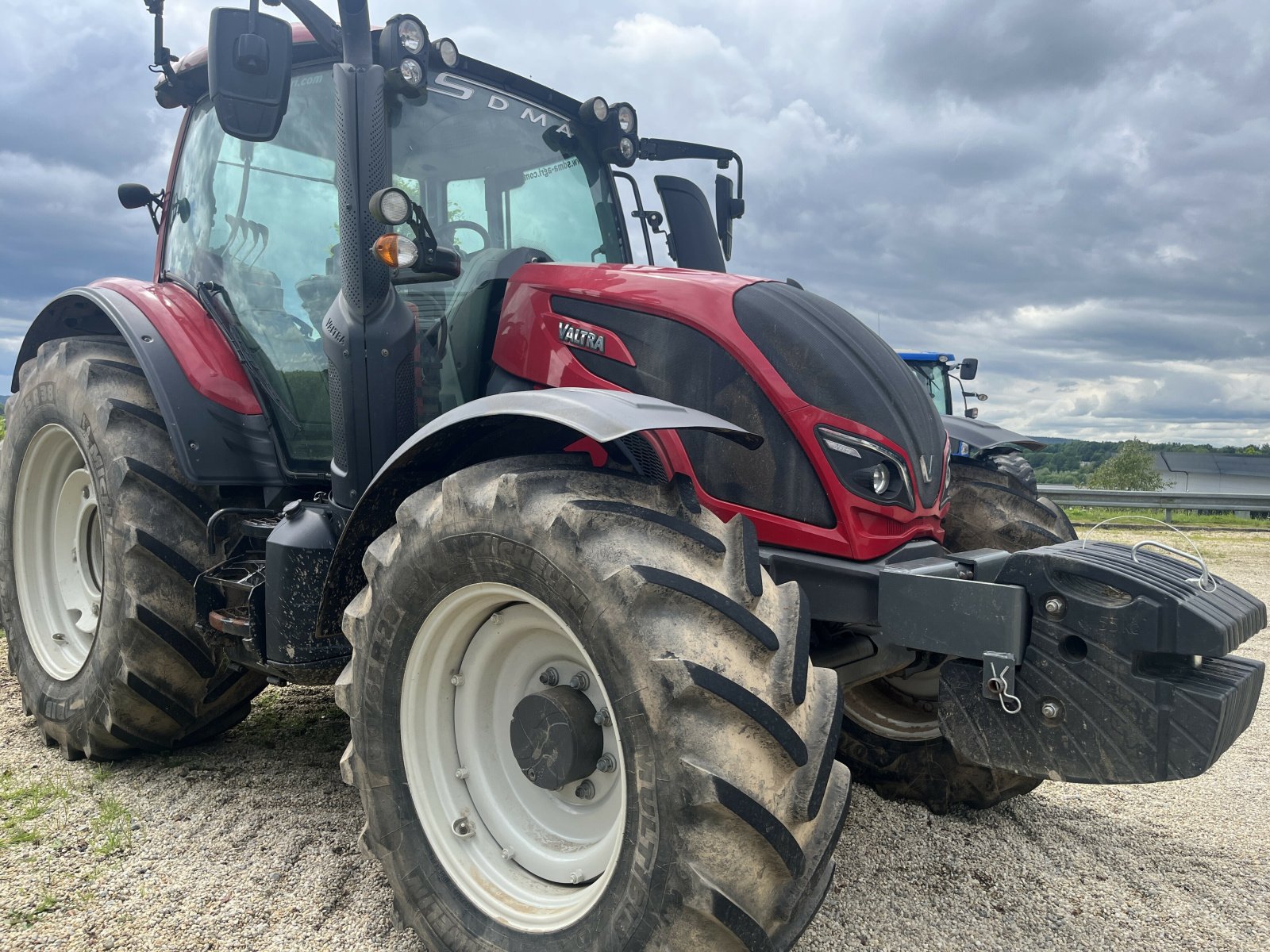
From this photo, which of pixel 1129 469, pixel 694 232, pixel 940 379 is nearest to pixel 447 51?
pixel 694 232

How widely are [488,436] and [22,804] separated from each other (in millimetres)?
2243

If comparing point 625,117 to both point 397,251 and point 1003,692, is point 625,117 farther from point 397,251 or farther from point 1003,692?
point 1003,692

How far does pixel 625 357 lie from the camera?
2.71 meters

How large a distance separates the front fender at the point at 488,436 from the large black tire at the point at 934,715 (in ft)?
4.09

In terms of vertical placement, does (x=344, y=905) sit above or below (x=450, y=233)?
Result: below

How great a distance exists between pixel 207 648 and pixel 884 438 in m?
2.50

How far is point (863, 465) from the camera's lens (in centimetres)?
247

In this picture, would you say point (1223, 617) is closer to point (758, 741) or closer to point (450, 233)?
point (758, 741)

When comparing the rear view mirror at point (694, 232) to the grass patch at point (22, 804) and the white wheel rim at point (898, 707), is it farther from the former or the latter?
the grass patch at point (22, 804)

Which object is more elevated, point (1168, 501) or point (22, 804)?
point (22, 804)

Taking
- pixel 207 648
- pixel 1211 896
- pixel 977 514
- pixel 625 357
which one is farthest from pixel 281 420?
pixel 1211 896

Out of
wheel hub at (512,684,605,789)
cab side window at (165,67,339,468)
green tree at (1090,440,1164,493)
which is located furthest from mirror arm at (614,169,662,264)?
green tree at (1090,440,1164,493)

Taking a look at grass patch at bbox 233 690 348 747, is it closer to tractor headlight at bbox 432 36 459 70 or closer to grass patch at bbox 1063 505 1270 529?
tractor headlight at bbox 432 36 459 70

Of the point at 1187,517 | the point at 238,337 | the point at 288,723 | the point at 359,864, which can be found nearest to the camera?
the point at 359,864
